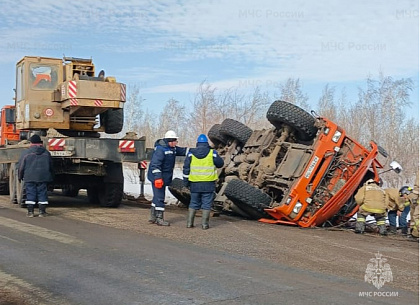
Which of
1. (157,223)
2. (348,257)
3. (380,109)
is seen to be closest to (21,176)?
(157,223)

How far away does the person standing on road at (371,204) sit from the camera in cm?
1014

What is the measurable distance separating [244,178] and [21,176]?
418 cm

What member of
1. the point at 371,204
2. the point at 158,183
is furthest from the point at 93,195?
the point at 371,204

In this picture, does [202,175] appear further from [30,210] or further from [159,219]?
[30,210]

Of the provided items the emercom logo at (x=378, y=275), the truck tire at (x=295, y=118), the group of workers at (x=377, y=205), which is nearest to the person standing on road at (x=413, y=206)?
the group of workers at (x=377, y=205)

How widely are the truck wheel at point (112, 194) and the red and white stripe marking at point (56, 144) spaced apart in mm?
1912

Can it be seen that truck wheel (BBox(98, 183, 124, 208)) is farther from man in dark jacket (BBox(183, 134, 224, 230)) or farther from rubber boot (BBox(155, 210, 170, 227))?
man in dark jacket (BBox(183, 134, 224, 230))

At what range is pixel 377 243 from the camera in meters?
8.75

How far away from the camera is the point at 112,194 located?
1232 centimetres

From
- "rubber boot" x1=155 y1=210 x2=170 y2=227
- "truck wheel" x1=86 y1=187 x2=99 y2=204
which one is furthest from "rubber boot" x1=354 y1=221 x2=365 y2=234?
"truck wheel" x1=86 y1=187 x2=99 y2=204

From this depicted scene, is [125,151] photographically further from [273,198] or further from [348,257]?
[348,257]

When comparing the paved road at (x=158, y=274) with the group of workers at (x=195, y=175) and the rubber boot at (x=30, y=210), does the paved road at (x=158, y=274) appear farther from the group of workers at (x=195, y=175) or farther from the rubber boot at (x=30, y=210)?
the rubber boot at (x=30, y=210)

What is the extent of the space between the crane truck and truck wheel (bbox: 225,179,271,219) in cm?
212

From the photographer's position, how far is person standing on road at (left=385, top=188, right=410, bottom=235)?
10750 mm
